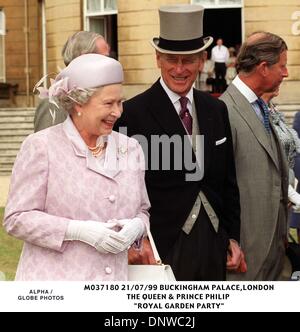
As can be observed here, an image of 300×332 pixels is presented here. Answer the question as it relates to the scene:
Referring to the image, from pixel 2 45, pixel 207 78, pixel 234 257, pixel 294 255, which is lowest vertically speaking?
pixel 207 78

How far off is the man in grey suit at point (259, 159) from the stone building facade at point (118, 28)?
17.0 meters

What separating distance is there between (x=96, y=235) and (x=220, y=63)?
22569mm

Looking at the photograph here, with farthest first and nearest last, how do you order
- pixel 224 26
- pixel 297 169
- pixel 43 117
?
pixel 224 26 → pixel 297 169 → pixel 43 117

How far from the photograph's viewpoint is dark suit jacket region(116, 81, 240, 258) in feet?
16.4

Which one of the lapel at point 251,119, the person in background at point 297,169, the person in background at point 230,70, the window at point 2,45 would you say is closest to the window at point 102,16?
the person in background at point 230,70

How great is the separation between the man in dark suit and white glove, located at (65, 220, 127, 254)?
980 mm

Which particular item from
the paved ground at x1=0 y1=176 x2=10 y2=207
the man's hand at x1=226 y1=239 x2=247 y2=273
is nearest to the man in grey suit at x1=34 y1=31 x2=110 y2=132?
the man's hand at x1=226 y1=239 x2=247 y2=273

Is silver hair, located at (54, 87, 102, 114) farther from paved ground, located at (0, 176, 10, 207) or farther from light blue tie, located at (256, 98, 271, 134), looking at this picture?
paved ground, located at (0, 176, 10, 207)

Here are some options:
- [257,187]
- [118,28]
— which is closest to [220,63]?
[118,28]

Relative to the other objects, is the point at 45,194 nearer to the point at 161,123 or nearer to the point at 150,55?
the point at 161,123

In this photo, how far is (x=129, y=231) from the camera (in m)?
4.05

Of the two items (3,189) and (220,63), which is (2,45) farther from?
(3,189)

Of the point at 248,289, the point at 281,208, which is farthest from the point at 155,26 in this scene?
the point at 248,289

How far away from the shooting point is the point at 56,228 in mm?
4016
